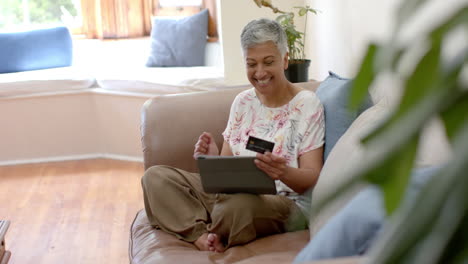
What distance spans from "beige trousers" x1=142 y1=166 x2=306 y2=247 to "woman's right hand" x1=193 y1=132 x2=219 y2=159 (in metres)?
0.09

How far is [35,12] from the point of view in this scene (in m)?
6.28

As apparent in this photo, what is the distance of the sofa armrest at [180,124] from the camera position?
290 centimetres

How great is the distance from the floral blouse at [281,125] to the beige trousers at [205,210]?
0.56 feet

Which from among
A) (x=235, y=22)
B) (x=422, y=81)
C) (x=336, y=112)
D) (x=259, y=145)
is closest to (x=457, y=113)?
(x=422, y=81)

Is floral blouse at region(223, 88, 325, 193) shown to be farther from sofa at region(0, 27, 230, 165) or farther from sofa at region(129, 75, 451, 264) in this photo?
sofa at region(0, 27, 230, 165)

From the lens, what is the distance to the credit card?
2676 mm

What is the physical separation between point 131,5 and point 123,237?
2.82 m

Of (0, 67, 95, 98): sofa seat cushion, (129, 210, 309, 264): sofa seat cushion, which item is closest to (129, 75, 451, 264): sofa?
(129, 210, 309, 264): sofa seat cushion

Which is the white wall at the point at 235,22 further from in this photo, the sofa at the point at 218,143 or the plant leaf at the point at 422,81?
the plant leaf at the point at 422,81

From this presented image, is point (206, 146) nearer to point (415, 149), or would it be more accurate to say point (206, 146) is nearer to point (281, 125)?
point (281, 125)

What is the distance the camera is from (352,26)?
10.9 feet

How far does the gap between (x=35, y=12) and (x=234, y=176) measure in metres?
4.31

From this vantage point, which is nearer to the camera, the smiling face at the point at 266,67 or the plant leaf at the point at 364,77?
the plant leaf at the point at 364,77

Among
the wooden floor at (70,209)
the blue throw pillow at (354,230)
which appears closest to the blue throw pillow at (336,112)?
the blue throw pillow at (354,230)
